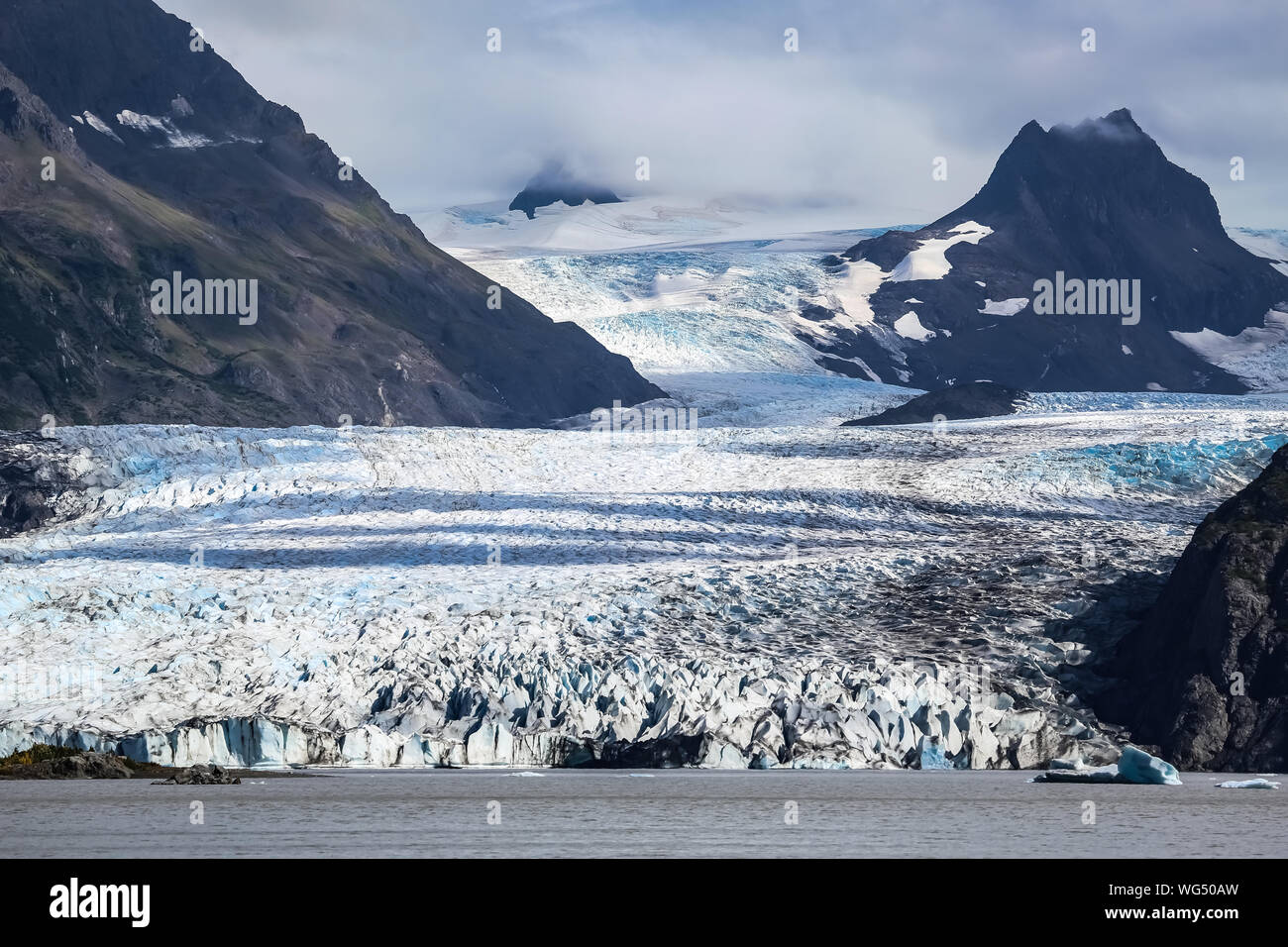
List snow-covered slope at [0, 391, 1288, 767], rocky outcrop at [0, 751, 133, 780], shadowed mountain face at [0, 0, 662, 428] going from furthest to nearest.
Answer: shadowed mountain face at [0, 0, 662, 428] < snow-covered slope at [0, 391, 1288, 767] < rocky outcrop at [0, 751, 133, 780]

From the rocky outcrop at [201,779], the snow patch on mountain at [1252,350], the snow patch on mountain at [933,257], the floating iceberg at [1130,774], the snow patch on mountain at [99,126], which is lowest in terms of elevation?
the floating iceberg at [1130,774]

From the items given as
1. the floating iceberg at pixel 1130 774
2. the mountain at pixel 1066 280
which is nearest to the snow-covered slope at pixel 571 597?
the floating iceberg at pixel 1130 774

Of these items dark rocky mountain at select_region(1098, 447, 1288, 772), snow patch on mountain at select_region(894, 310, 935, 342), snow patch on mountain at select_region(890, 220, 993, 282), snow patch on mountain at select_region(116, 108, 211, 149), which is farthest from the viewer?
snow patch on mountain at select_region(890, 220, 993, 282)

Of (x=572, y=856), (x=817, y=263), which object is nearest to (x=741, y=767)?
(x=572, y=856)

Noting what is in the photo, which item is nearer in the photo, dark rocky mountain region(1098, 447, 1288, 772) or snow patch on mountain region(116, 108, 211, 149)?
dark rocky mountain region(1098, 447, 1288, 772)

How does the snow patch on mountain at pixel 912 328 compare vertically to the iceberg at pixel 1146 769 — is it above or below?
above

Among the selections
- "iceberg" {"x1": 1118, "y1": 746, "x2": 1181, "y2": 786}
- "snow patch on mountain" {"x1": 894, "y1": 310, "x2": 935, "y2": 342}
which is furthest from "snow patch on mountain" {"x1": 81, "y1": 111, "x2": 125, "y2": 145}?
"iceberg" {"x1": 1118, "y1": 746, "x2": 1181, "y2": 786}

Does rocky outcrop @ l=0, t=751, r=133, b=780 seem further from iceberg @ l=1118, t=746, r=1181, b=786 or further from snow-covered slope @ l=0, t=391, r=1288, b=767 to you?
iceberg @ l=1118, t=746, r=1181, b=786

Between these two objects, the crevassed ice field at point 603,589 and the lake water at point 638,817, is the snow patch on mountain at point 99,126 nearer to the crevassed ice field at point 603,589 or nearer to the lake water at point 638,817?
the crevassed ice field at point 603,589
